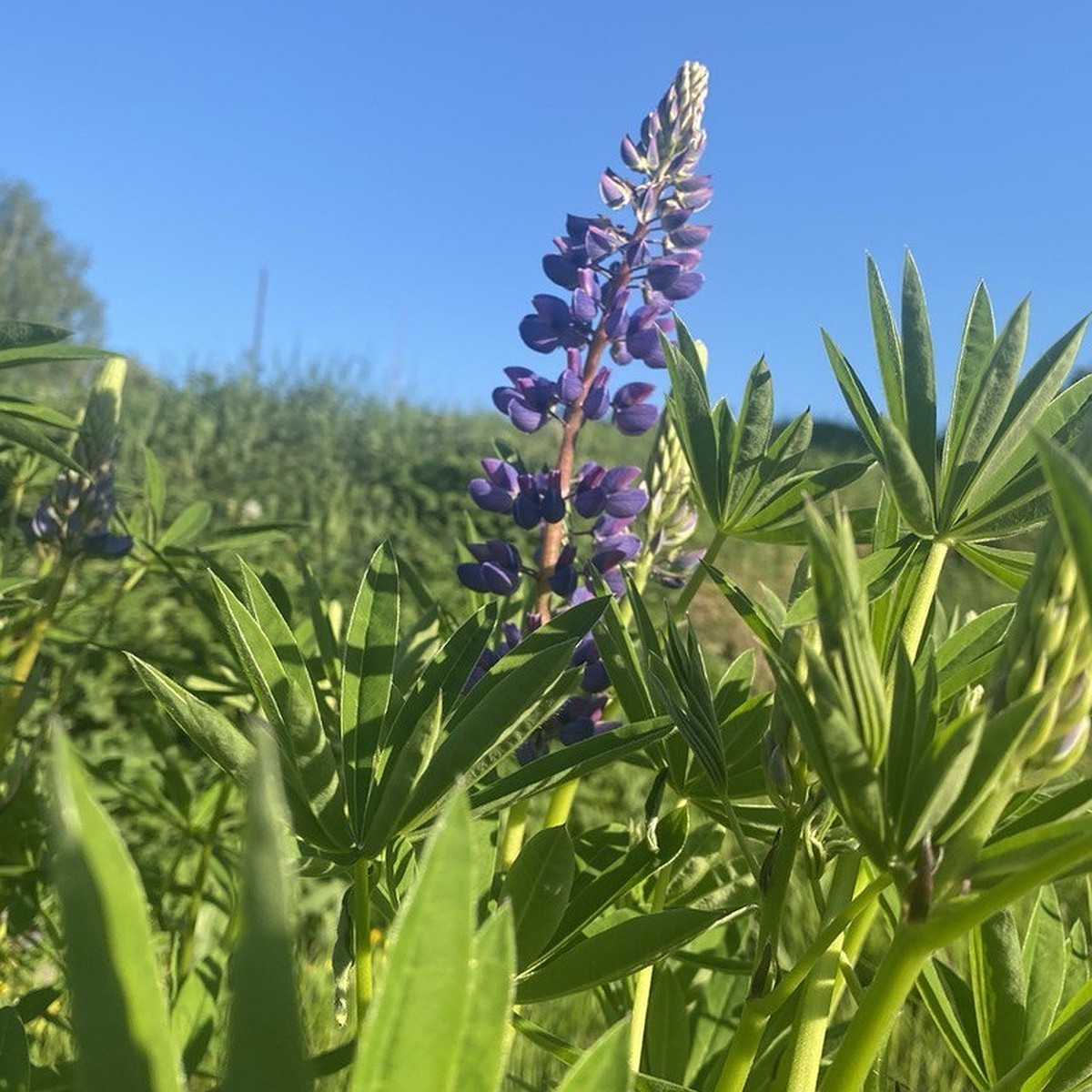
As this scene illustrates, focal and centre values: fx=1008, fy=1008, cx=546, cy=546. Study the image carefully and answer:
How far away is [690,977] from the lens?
0.87 m

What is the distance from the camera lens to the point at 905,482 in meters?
0.51

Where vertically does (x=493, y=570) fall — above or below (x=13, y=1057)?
above

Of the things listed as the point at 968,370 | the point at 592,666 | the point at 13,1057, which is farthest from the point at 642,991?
the point at 968,370

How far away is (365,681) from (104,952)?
351mm

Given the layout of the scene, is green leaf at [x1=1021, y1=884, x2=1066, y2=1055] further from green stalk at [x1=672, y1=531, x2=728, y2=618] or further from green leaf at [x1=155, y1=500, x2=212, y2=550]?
green leaf at [x1=155, y1=500, x2=212, y2=550]

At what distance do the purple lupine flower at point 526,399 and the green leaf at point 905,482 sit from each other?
0.39m

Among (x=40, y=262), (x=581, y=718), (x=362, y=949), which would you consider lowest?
(x=362, y=949)

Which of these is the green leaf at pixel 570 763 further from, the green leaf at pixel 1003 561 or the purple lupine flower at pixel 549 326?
the purple lupine flower at pixel 549 326

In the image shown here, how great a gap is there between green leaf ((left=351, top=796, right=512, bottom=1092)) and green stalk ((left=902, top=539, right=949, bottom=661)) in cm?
31

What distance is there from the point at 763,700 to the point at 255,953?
46 centimetres

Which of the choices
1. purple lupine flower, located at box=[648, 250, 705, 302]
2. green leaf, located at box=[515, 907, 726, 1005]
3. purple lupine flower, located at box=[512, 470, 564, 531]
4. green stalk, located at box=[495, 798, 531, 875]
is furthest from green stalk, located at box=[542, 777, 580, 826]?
purple lupine flower, located at box=[648, 250, 705, 302]

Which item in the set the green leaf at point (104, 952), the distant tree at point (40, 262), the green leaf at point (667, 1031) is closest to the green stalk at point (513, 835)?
the green leaf at point (667, 1031)

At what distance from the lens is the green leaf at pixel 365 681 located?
0.55 meters

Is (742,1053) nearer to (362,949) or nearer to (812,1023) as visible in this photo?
(812,1023)
